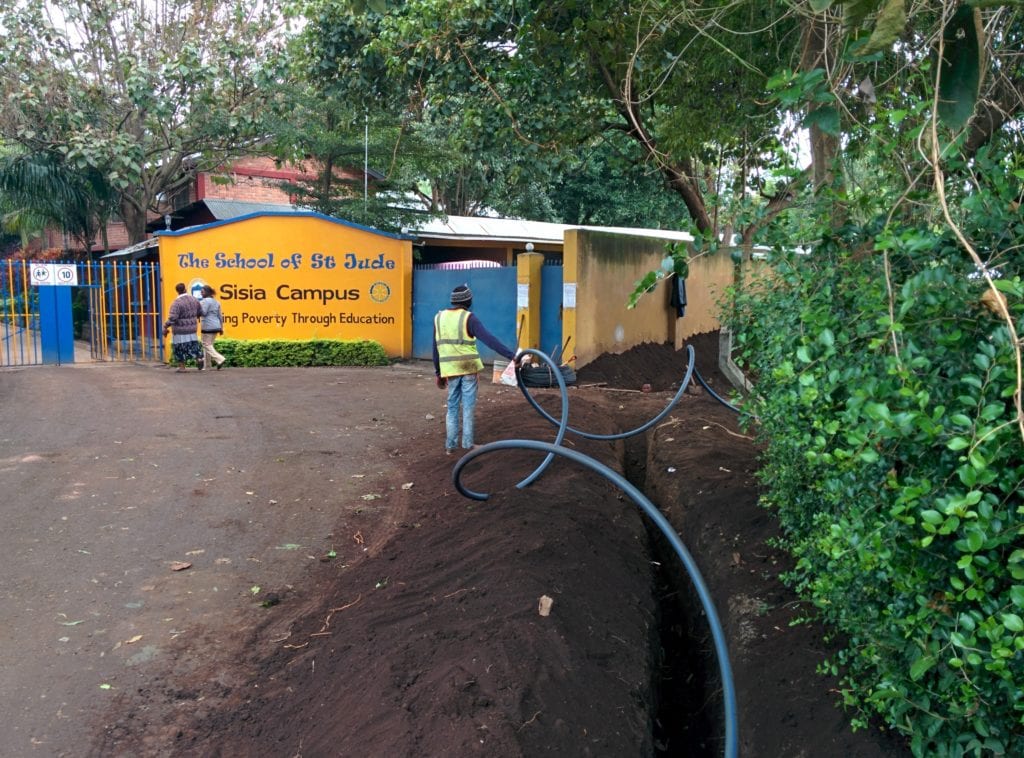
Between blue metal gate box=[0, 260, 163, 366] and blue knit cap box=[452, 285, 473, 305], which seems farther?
blue metal gate box=[0, 260, 163, 366]

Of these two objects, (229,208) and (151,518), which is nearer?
(151,518)

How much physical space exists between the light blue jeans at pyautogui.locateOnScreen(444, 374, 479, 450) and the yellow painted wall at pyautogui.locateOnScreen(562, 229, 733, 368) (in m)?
4.30

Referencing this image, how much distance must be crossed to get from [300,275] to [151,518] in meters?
10.8

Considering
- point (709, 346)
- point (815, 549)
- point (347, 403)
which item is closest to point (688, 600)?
point (815, 549)

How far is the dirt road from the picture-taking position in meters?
4.39

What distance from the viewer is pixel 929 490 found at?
8.09ft

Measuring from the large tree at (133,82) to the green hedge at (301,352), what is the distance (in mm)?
4762

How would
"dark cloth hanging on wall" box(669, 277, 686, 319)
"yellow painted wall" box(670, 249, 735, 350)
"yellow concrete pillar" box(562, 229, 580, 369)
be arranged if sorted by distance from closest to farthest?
"yellow concrete pillar" box(562, 229, 580, 369) → "dark cloth hanging on wall" box(669, 277, 686, 319) → "yellow painted wall" box(670, 249, 735, 350)

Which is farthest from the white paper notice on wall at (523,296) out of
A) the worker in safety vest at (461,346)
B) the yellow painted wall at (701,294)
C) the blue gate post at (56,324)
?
the blue gate post at (56,324)

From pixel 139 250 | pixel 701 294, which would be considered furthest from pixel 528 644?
pixel 139 250

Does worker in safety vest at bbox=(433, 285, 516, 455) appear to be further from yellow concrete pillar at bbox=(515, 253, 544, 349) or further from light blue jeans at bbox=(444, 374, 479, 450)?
yellow concrete pillar at bbox=(515, 253, 544, 349)

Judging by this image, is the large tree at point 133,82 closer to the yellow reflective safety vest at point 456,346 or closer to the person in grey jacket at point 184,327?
the person in grey jacket at point 184,327

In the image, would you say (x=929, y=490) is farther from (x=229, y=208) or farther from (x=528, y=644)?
(x=229, y=208)

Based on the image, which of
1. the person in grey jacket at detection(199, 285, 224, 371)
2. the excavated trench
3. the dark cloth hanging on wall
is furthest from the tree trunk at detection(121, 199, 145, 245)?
the excavated trench
